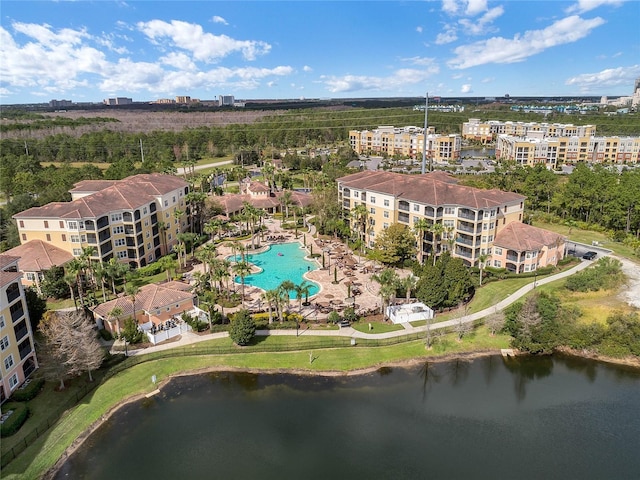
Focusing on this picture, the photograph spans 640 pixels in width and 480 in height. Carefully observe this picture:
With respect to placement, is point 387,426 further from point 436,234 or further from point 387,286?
point 436,234

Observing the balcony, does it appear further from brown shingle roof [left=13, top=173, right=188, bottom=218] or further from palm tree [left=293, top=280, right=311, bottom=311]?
brown shingle roof [left=13, top=173, right=188, bottom=218]

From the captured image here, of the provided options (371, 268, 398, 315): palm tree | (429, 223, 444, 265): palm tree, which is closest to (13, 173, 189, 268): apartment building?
(371, 268, 398, 315): palm tree

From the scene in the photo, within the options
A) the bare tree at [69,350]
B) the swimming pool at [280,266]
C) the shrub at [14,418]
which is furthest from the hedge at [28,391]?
the swimming pool at [280,266]

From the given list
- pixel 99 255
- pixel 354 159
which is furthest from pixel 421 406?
pixel 354 159

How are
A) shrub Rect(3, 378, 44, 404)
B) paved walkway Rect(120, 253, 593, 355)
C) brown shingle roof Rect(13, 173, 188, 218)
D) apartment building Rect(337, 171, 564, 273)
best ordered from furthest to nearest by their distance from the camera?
apartment building Rect(337, 171, 564, 273) → brown shingle roof Rect(13, 173, 188, 218) → paved walkway Rect(120, 253, 593, 355) → shrub Rect(3, 378, 44, 404)

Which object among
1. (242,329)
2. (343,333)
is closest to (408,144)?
(343,333)

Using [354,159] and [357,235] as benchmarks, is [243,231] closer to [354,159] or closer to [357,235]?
[357,235]
